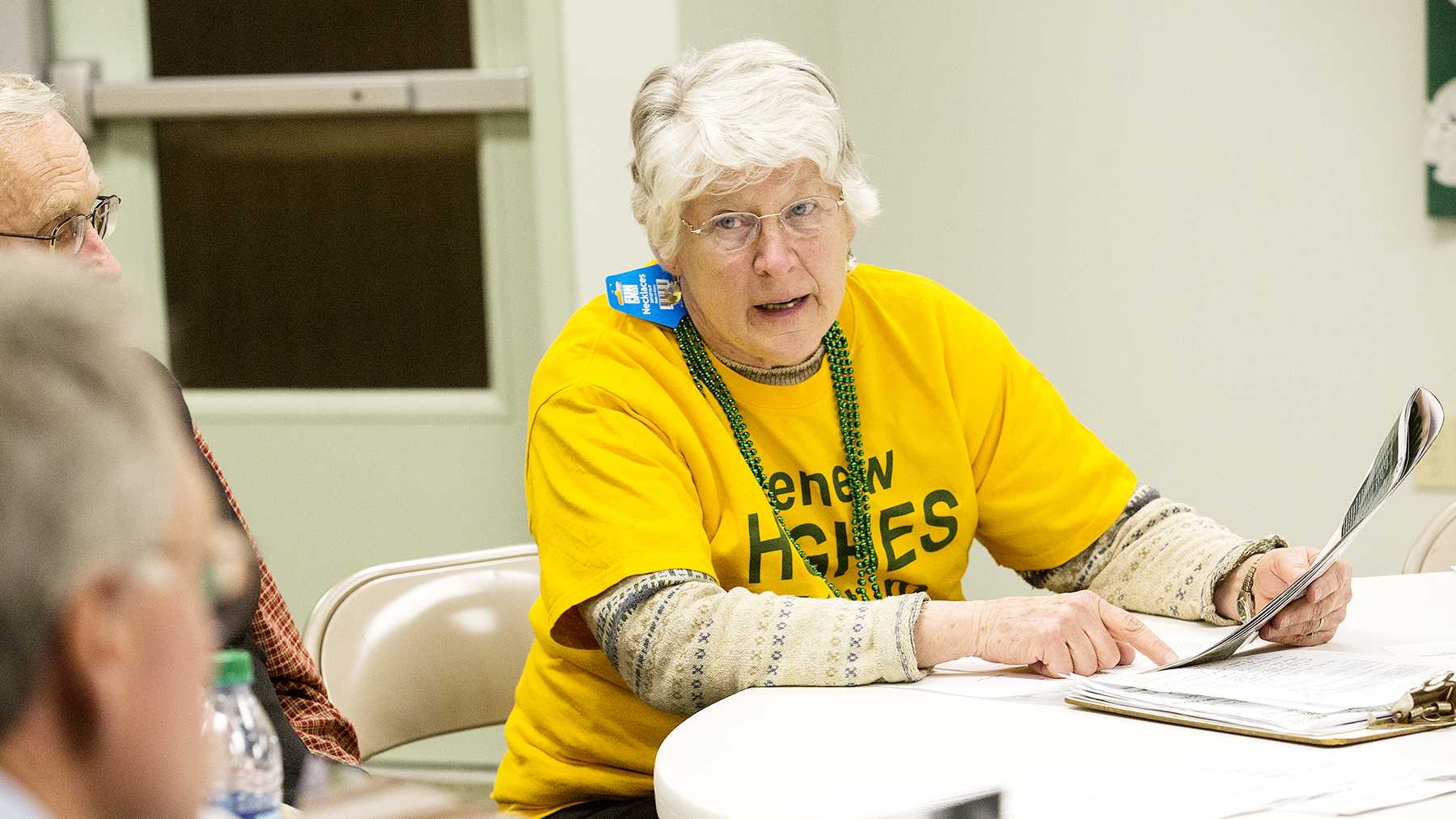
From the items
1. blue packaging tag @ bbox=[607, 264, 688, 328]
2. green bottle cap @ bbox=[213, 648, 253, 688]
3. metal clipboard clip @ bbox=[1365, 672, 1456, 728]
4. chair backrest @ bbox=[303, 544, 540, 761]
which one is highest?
blue packaging tag @ bbox=[607, 264, 688, 328]

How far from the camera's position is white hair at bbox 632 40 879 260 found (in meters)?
1.68

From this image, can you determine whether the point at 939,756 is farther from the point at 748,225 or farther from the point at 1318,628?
the point at 748,225

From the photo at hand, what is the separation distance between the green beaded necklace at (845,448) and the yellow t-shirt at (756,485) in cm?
1

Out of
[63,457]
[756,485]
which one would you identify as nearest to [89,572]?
[63,457]

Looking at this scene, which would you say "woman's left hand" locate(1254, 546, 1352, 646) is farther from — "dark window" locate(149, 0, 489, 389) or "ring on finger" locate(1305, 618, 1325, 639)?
"dark window" locate(149, 0, 489, 389)

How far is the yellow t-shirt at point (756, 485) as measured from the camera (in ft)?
5.11

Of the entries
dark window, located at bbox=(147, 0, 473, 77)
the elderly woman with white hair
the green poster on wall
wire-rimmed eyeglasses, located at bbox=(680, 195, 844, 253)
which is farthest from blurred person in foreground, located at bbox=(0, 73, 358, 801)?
the green poster on wall

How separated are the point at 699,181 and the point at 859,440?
0.36 meters

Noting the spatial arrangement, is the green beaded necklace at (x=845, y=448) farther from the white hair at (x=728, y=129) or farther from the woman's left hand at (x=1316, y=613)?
the woman's left hand at (x=1316, y=613)

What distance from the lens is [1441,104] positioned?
275cm

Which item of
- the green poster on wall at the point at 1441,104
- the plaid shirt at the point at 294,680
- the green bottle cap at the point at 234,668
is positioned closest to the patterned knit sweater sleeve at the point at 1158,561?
the plaid shirt at the point at 294,680

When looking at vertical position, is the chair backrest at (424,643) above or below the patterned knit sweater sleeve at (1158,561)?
below

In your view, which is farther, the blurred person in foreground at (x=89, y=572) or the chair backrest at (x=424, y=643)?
the chair backrest at (x=424, y=643)

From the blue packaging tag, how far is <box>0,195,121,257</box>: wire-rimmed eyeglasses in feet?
1.95
